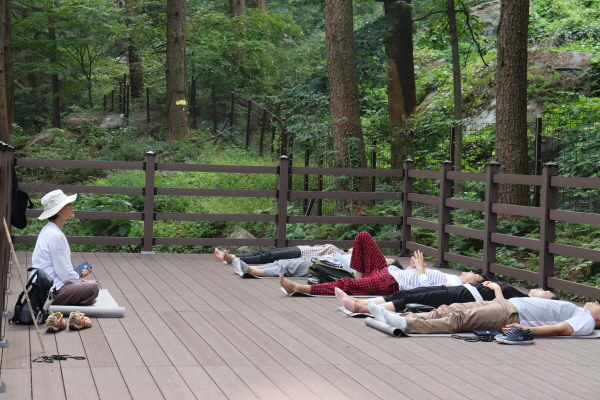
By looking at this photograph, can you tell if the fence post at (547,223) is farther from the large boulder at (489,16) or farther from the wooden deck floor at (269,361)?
the large boulder at (489,16)

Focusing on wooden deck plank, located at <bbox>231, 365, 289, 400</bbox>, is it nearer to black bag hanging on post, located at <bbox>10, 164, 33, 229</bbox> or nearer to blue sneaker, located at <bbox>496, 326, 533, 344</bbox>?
blue sneaker, located at <bbox>496, 326, 533, 344</bbox>

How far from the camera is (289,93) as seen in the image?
1393cm

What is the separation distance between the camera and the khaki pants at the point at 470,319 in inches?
200

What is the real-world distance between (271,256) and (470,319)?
3.41 metres

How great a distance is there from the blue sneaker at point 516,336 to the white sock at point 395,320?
72 centimetres

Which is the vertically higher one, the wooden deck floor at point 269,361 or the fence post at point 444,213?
the fence post at point 444,213

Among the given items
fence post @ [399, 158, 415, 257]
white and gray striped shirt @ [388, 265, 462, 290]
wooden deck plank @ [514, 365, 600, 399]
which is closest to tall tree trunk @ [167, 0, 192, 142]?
fence post @ [399, 158, 415, 257]

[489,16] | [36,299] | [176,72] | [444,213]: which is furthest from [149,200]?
[489,16]

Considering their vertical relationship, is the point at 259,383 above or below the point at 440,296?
below

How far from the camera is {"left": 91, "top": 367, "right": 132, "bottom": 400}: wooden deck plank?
133 inches

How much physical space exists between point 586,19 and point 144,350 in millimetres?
17147

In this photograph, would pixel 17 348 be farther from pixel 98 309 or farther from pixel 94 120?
pixel 94 120

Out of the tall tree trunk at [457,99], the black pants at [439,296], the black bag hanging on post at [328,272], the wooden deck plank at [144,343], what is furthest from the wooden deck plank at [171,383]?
the tall tree trunk at [457,99]

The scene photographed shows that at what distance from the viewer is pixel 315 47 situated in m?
24.2
